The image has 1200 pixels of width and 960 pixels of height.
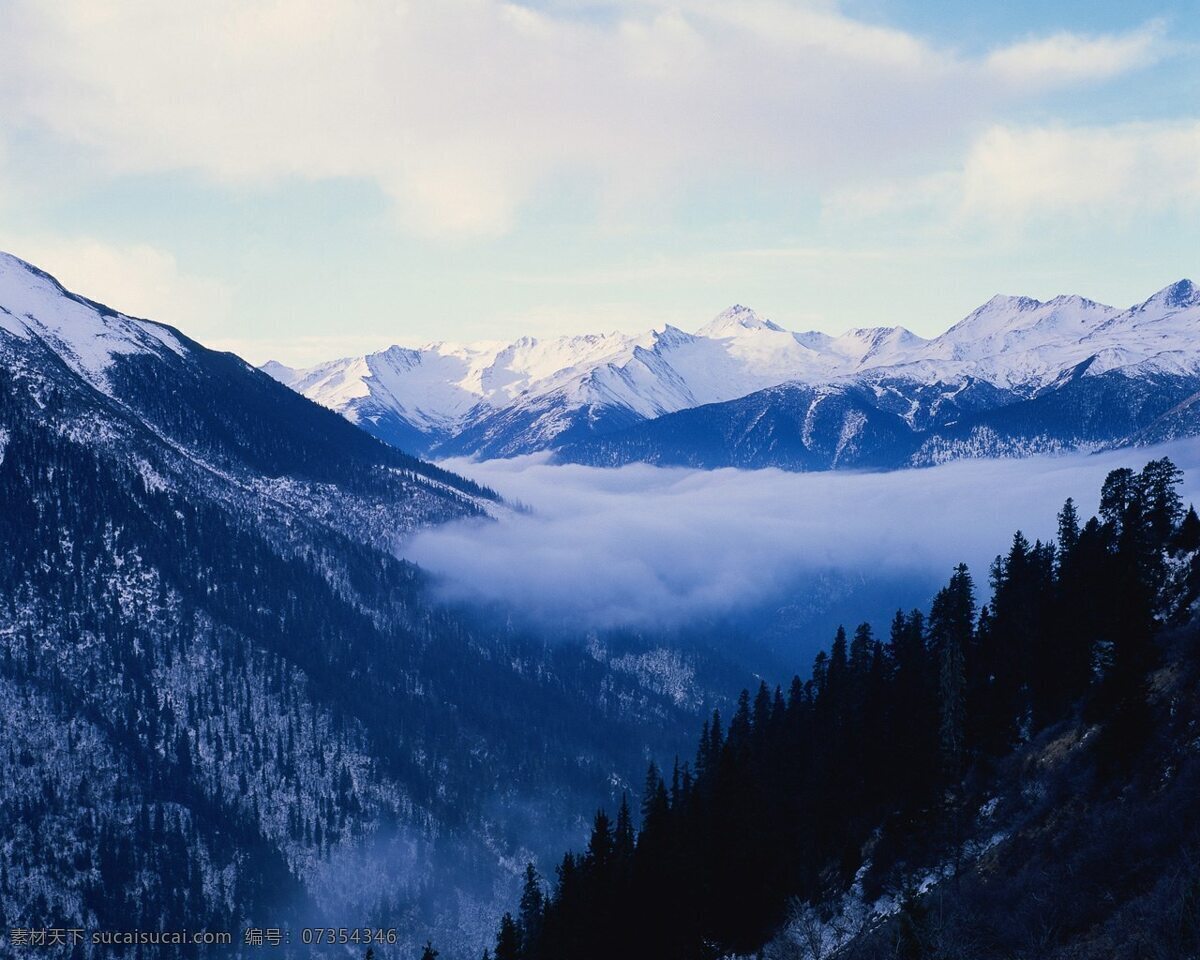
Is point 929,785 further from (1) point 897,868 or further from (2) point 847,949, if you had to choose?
(2) point 847,949

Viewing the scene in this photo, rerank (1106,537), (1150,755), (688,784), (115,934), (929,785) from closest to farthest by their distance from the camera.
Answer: (1150,755) → (929,785) → (1106,537) → (688,784) → (115,934)

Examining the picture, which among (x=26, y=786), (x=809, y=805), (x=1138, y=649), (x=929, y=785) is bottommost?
(x=26, y=786)

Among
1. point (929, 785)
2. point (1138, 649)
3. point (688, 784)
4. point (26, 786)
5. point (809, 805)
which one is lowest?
point (26, 786)

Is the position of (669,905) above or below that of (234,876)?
above

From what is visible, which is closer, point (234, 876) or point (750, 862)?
point (750, 862)

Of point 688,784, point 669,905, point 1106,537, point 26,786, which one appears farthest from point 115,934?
point 1106,537

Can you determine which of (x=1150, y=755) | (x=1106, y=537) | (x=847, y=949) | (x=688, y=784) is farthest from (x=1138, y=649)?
(x=688, y=784)

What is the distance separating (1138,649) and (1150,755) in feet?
26.5

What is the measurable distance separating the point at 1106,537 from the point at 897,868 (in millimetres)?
49057

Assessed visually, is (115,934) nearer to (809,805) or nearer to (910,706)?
(809,805)

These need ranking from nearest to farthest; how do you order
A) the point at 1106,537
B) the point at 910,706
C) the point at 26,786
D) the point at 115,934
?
the point at 910,706 < the point at 1106,537 < the point at 115,934 < the point at 26,786

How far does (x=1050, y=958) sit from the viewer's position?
142ft

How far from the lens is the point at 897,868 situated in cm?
7138

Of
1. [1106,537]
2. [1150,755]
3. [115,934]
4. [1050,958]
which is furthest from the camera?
[115,934]
